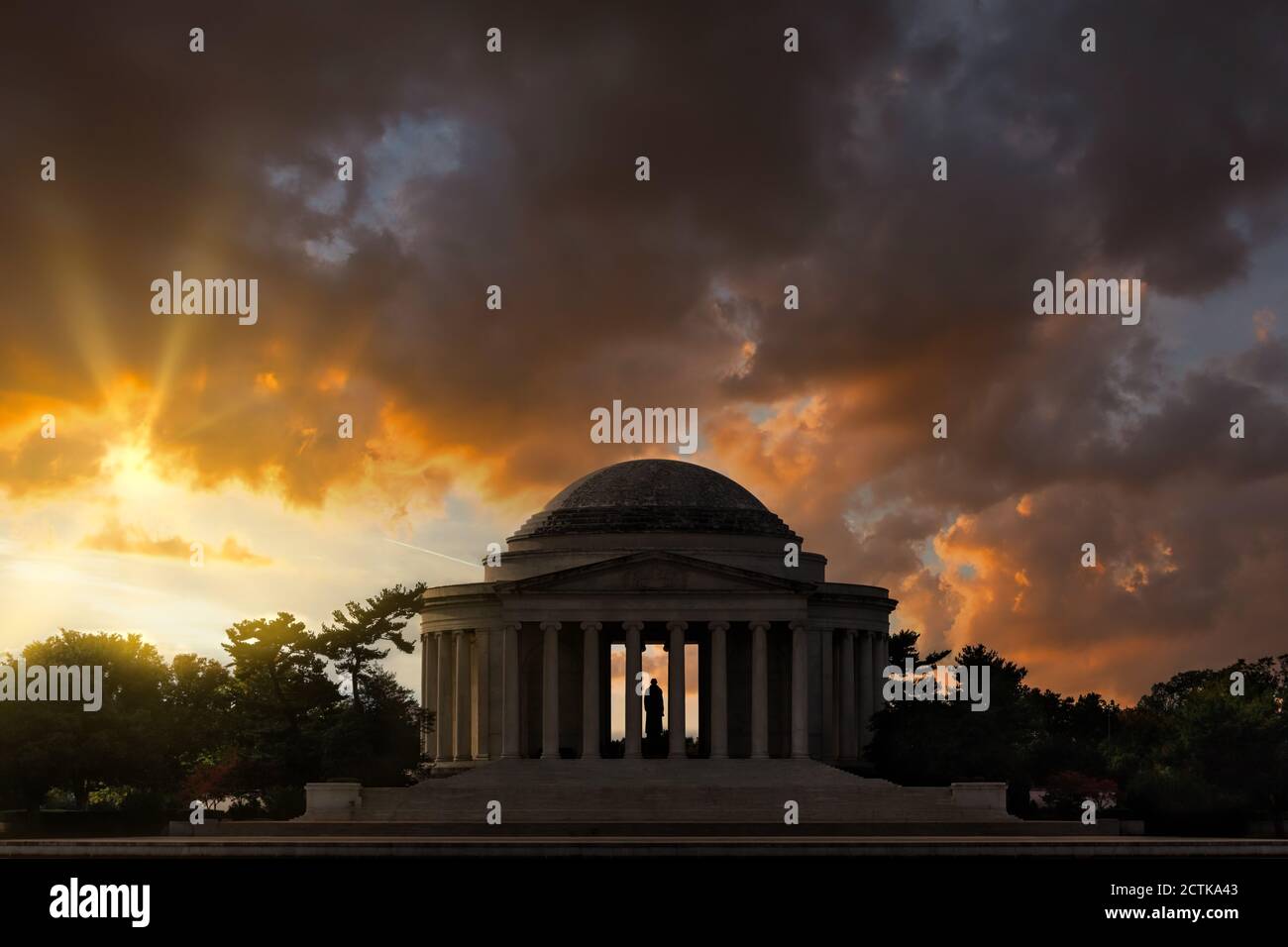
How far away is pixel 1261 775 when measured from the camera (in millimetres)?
110000

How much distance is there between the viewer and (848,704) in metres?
117

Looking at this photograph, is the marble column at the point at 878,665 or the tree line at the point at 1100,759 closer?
the tree line at the point at 1100,759

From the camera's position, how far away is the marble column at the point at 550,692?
107m

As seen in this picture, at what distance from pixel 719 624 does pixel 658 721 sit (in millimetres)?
7941

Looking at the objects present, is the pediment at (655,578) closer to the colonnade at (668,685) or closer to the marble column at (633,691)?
the colonnade at (668,685)

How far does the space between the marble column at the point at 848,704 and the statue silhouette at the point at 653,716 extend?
37.1ft

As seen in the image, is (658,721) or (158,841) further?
(658,721)

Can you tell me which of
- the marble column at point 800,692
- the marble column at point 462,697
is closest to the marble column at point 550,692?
the marble column at point 462,697

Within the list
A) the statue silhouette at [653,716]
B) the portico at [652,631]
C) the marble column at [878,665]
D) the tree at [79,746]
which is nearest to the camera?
the tree at [79,746]

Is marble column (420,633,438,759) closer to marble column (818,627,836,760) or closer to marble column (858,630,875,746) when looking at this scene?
marble column (818,627,836,760)

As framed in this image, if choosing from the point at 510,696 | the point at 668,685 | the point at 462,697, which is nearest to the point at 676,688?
the point at 668,685

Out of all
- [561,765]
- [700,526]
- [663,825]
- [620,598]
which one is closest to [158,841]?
[663,825]
